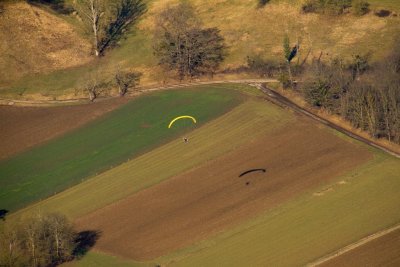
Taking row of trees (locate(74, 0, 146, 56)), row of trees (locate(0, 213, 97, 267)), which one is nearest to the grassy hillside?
row of trees (locate(74, 0, 146, 56))

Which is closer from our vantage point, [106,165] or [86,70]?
[106,165]

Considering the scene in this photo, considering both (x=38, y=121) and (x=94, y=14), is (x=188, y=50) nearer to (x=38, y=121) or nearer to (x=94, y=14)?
(x=94, y=14)

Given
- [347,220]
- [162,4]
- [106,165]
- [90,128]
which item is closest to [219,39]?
[162,4]

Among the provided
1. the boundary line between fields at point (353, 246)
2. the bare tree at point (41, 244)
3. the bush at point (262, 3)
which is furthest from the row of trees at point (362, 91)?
the bare tree at point (41, 244)

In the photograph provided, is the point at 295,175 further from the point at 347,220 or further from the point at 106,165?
the point at 106,165

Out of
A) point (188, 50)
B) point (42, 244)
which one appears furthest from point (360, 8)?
Answer: point (42, 244)
